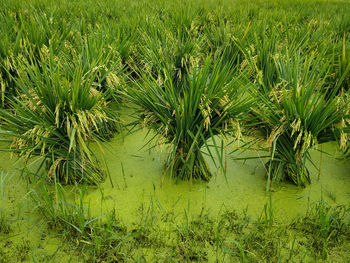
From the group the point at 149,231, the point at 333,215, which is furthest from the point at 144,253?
the point at 333,215

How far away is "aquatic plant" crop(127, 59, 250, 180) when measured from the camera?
1.84 m

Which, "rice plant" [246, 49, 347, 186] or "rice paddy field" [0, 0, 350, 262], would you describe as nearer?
"rice paddy field" [0, 0, 350, 262]

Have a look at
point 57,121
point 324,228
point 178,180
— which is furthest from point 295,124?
point 57,121

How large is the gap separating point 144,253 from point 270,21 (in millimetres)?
3359

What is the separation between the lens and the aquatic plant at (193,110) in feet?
6.03

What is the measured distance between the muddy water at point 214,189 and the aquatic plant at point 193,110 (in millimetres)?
127

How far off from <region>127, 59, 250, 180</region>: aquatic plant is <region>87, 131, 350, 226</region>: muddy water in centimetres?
13

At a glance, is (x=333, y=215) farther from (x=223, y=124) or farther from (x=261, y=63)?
(x=261, y=63)

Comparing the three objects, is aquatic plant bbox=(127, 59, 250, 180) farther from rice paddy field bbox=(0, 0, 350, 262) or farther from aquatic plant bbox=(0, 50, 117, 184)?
aquatic plant bbox=(0, 50, 117, 184)

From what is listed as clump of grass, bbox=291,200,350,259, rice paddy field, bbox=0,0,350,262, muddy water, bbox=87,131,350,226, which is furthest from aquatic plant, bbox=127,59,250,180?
clump of grass, bbox=291,200,350,259

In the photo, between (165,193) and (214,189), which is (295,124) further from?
(165,193)

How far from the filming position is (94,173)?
1.98 meters

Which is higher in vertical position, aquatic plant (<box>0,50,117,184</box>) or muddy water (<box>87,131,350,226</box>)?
aquatic plant (<box>0,50,117,184</box>)

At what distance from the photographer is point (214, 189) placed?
6.56ft
